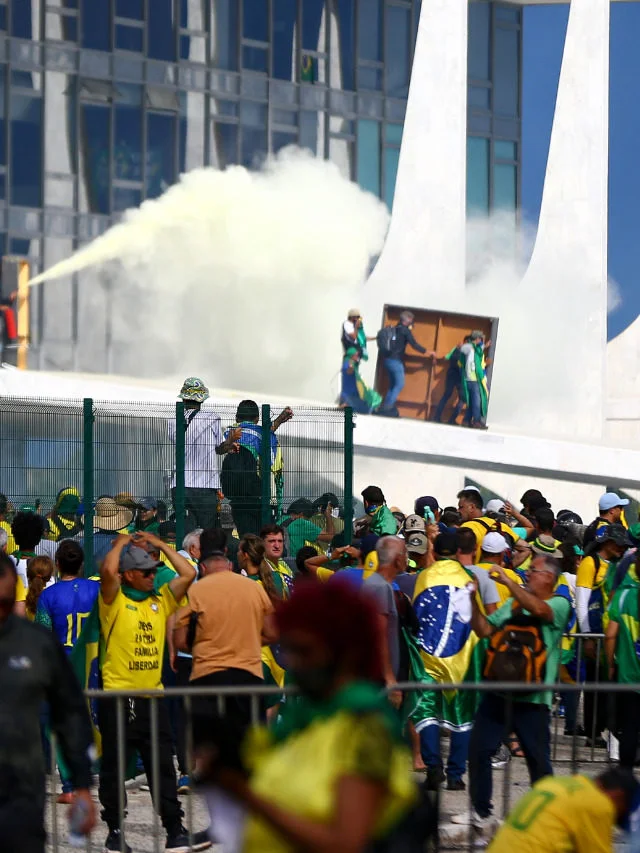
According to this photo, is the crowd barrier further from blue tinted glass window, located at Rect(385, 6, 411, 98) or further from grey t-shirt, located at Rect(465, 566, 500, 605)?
blue tinted glass window, located at Rect(385, 6, 411, 98)

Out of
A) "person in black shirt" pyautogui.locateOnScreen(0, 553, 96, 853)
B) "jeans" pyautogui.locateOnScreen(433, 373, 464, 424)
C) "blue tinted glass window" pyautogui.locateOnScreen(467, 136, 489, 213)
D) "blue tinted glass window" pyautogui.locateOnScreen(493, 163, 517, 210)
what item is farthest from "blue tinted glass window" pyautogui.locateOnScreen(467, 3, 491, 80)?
"person in black shirt" pyautogui.locateOnScreen(0, 553, 96, 853)

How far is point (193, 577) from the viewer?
27.7 feet

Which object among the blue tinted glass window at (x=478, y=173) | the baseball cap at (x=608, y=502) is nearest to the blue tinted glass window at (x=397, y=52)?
the blue tinted glass window at (x=478, y=173)

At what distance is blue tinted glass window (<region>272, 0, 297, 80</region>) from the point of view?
1512 inches

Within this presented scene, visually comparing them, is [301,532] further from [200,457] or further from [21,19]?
[21,19]

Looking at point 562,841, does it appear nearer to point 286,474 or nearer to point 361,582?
point 361,582

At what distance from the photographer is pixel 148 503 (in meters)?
13.5

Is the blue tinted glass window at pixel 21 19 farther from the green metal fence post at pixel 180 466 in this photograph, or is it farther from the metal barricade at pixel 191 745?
the metal barricade at pixel 191 745

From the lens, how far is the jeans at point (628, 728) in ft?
26.2

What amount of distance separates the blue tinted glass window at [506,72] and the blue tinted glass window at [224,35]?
746cm

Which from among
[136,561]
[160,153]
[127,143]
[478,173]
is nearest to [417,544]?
[136,561]

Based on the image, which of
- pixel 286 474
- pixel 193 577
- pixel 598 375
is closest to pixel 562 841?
pixel 193 577

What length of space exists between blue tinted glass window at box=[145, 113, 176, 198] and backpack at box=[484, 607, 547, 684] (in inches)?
1146

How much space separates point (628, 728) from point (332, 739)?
16.7 feet
